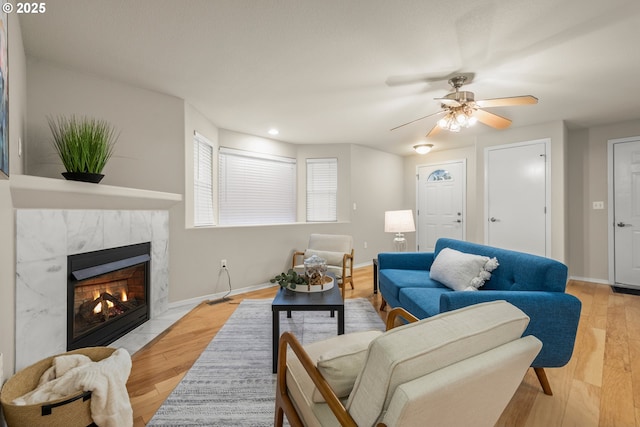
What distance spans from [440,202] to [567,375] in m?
4.15

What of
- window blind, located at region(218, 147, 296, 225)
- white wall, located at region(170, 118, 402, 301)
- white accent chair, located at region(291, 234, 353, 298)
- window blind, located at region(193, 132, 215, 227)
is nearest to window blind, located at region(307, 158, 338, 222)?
white wall, located at region(170, 118, 402, 301)

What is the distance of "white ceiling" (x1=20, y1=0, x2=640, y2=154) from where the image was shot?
5.88 ft

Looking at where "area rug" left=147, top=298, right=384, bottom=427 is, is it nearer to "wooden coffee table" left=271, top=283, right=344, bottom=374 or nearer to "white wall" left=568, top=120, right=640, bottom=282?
"wooden coffee table" left=271, top=283, right=344, bottom=374

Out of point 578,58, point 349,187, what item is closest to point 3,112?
point 578,58

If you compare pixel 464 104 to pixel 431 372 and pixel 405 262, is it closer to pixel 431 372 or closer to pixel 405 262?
pixel 405 262

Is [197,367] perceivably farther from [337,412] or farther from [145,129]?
[145,129]

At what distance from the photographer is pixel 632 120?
3984mm

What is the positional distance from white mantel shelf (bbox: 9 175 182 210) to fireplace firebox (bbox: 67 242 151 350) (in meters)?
0.37

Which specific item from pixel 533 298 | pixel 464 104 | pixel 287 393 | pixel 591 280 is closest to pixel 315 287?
pixel 287 393

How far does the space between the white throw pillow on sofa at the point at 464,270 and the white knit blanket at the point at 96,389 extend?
91.4 inches

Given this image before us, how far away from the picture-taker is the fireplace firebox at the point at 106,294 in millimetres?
2051

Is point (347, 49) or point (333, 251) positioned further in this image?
point (333, 251)

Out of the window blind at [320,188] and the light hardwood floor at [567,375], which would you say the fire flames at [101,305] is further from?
the window blind at [320,188]

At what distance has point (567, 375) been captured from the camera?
1.95 m
